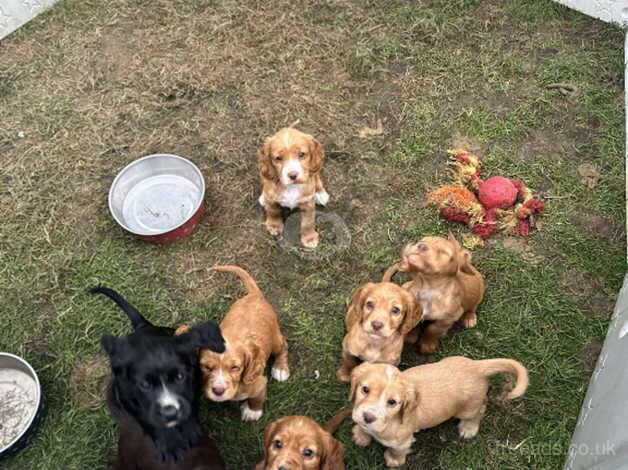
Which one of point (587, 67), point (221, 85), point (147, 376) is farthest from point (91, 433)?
point (587, 67)

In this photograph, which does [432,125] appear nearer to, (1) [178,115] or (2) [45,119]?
(1) [178,115]

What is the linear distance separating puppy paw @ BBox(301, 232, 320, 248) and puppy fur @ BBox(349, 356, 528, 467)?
167cm

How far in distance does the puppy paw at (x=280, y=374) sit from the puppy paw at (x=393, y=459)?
0.95m

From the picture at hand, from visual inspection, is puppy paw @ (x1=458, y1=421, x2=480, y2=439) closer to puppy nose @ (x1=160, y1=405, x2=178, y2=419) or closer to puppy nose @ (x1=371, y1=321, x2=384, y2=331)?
puppy nose @ (x1=371, y1=321, x2=384, y2=331)

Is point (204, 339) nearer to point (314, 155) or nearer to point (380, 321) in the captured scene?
point (380, 321)

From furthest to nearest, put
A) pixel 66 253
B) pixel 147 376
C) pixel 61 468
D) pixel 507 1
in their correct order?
1. pixel 507 1
2. pixel 66 253
3. pixel 61 468
4. pixel 147 376

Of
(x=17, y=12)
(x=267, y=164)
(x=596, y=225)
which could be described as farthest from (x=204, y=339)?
(x=17, y=12)

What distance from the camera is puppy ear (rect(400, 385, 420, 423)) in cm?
371

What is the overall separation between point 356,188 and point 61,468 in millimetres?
3365

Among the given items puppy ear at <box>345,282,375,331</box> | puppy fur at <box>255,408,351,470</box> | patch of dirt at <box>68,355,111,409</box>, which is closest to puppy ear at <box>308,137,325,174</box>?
puppy ear at <box>345,282,375,331</box>

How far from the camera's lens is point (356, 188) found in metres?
5.75

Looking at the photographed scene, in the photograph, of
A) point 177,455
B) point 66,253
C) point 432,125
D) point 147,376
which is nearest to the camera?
point 147,376

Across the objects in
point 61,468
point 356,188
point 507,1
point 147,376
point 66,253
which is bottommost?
point 61,468

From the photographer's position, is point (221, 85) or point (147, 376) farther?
point (221, 85)
